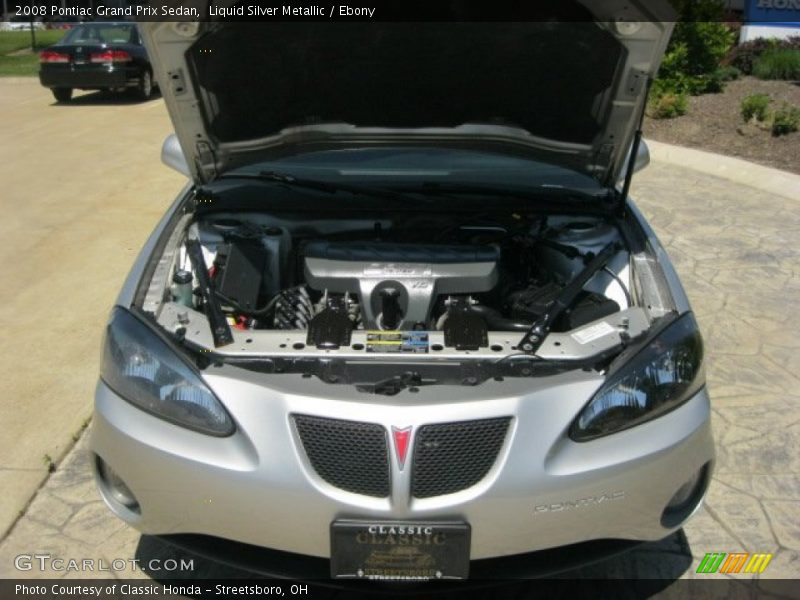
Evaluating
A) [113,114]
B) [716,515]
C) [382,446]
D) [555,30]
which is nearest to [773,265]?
[716,515]

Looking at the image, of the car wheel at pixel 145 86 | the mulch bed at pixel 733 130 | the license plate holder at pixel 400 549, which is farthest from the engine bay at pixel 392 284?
the car wheel at pixel 145 86

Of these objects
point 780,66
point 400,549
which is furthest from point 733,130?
point 400,549

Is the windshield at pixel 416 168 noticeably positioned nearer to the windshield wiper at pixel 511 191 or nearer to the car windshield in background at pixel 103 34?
the windshield wiper at pixel 511 191

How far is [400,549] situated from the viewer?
215 centimetres

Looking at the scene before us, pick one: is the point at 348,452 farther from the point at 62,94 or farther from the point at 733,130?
the point at 62,94

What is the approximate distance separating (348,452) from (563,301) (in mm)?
934

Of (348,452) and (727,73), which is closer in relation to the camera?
(348,452)

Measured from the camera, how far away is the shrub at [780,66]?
11.6 m

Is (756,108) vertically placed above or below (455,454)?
below

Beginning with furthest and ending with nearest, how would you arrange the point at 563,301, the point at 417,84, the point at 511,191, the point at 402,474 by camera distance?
the point at 511,191 → the point at 417,84 → the point at 563,301 → the point at 402,474

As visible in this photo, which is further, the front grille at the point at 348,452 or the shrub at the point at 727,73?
the shrub at the point at 727,73

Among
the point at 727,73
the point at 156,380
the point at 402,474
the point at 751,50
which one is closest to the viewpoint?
the point at 402,474

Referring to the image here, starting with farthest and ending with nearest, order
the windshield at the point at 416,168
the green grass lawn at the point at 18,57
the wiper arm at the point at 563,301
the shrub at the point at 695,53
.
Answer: the green grass lawn at the point at 18,57, the shrub at the point at 695,53, the windshield at the point at 416,168, the wiper arm at the point at 563,301

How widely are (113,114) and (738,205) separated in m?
9.59
